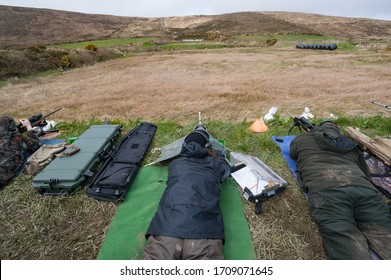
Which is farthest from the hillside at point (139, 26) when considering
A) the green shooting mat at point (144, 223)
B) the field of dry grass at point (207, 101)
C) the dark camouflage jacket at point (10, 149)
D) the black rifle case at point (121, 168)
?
the green shooting mat at point (144, 223)

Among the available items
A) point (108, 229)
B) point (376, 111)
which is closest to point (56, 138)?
point (108, 229)

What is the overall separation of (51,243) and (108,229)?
767 mm

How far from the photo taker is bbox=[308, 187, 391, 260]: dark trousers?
2.59 m

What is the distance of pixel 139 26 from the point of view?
2239 inches

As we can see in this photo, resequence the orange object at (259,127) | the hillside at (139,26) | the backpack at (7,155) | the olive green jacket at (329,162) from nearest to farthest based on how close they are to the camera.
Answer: the olive green jacket at (329,162) < the backpack at (7,155) < the orange object at (259,127) < the hillside at (139,26)

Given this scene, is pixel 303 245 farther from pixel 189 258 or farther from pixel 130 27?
pixel 130 27

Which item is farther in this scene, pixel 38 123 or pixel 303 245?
pixel 38 123

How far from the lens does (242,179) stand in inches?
161

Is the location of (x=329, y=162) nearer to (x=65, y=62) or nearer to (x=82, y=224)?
(x=82, y=224)

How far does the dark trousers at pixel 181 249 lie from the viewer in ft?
7.82

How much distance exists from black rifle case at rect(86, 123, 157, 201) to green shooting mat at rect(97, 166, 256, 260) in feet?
0.68

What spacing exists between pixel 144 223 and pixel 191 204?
110 cm

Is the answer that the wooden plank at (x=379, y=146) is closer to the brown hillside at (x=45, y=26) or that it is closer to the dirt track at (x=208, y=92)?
the dirt track at (x=208, y=92)

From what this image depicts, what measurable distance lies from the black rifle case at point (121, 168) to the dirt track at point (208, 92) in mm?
2284
